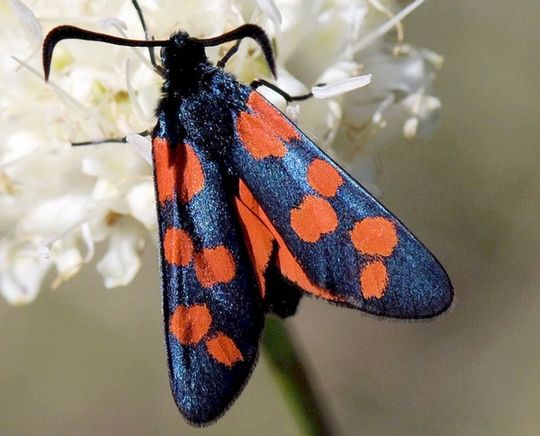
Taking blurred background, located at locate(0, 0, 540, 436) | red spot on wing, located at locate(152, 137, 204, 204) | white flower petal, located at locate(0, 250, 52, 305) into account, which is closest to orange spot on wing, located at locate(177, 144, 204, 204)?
red spot on wing, located at locate(152, 137, 204, 204)

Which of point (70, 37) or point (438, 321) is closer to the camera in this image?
point (70, 37)

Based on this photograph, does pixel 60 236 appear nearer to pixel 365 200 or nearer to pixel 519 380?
pixel 365 200

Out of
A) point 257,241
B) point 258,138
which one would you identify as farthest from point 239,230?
point 258,138

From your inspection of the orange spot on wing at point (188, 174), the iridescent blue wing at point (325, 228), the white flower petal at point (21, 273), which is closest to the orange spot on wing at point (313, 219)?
the iridescent blue wing at point (325, 228)

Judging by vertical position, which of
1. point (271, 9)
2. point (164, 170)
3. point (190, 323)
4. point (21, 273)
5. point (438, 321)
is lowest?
point (438, 321)

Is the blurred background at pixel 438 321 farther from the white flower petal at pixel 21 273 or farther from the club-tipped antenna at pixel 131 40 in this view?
the club-tipped antenna at pixel 131 40

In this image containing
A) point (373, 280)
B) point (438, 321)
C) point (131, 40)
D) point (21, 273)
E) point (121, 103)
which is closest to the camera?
point (373, 280)

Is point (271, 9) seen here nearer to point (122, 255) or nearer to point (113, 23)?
point (113, 23)

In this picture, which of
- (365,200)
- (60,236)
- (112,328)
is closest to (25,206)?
(60,236)
